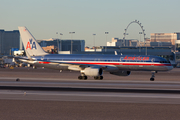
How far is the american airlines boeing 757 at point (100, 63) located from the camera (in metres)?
52.1

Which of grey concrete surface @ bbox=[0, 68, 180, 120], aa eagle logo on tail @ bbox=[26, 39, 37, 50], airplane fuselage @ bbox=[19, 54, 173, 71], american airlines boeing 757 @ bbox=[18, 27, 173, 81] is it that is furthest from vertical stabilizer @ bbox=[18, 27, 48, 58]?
grey concrete surface @ bbox=[0, 68, 180, 120]

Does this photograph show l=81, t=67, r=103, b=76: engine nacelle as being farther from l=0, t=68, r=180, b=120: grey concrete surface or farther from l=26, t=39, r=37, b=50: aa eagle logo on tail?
l=0, t=68, r=180, b=120: grey concrete surface

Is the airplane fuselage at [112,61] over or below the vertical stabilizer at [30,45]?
below

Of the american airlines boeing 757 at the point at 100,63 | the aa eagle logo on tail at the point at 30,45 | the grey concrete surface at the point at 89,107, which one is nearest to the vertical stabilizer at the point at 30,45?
the aa eagle logo on tail at the point at 30,45

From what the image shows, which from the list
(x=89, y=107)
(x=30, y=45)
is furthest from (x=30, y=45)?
(x=89, y=107)

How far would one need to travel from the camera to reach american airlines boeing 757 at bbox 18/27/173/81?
2051 inches

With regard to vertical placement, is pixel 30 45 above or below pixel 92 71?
above

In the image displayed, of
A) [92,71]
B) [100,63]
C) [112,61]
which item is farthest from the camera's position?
[100,63]

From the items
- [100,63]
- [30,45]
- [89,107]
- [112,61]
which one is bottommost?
[89,107]

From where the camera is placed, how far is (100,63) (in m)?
54.7

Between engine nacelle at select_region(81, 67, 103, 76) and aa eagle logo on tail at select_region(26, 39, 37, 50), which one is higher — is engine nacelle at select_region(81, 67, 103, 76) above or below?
below

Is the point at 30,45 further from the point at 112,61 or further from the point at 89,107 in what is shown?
the point at 89,107

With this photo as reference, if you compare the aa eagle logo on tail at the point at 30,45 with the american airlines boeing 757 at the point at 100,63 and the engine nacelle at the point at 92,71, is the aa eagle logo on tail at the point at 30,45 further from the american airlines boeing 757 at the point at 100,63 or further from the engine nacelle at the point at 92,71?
the engine nacelle at the point at 92,71

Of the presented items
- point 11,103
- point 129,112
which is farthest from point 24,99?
point 129,112
